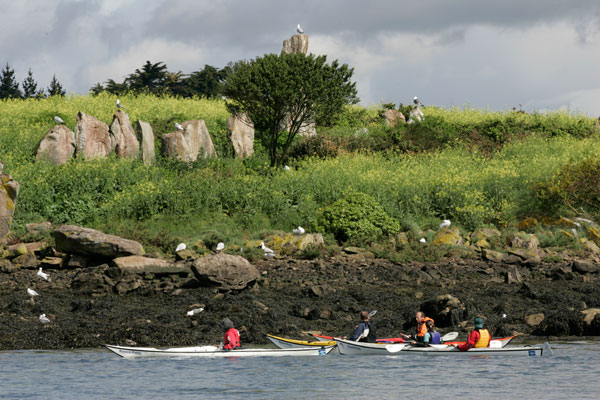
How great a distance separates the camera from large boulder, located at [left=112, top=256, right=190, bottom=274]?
23.9m

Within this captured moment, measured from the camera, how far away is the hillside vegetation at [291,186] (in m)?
30.0

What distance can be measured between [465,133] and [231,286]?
28436 millimetres

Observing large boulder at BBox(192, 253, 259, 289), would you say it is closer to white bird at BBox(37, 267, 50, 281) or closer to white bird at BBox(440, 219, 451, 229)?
white bird at BBox(37, 267, 50, 281)

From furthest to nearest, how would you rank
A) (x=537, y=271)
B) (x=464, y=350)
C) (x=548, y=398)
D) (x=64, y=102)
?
1. (x=64, y=102)
2. (x=537, y=271)
3. (x=464, y=350)
4. (x=548, y=398)

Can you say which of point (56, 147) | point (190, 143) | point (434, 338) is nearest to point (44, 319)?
point (434, 338)

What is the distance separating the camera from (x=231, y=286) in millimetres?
22250

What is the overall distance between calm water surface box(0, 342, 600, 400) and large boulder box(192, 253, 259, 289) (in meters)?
4.20

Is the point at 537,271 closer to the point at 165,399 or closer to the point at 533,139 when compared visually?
the point at 165,399

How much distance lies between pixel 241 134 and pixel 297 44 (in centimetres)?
816

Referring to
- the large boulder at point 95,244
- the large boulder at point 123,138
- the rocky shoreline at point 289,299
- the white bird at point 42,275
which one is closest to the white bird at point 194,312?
the rocky shoreline at point 289,299

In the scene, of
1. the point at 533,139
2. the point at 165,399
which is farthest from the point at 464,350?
the point at 533,139

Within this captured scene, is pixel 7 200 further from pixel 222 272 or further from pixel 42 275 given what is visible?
pixel 222 272

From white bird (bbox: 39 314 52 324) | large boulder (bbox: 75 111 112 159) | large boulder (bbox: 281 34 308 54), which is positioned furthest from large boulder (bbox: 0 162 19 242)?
large boulder (bbox: 281 34 308 54)

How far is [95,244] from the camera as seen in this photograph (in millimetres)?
24906
